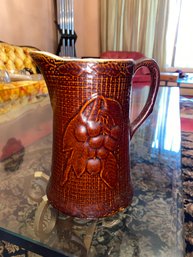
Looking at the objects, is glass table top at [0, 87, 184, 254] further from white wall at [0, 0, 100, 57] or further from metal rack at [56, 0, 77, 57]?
metal rack at [56, 0, 77, 57]

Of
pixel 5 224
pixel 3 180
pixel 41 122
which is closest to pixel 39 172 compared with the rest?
pixel 3 180

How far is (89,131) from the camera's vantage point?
0.31 m

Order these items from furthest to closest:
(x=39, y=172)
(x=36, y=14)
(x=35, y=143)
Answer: (x=36, y=14)
(x=35, y=143)
(x=39, y=172)

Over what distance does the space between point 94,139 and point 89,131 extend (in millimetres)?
14

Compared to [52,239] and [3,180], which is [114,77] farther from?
[3,180]

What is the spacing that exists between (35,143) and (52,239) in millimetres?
434

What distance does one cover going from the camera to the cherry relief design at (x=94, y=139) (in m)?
0.30

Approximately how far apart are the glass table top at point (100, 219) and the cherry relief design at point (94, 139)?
3.3 inches

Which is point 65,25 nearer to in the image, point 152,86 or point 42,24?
point 42,24

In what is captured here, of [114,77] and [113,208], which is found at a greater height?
[114,77]

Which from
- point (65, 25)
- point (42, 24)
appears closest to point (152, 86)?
point (42, 24)

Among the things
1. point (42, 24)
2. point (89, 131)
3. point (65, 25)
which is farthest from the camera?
point (65, 25)

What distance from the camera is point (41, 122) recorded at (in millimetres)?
924

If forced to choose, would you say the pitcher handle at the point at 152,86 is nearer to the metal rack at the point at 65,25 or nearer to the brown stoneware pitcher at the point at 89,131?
the brown stoneware pitcher at the point at 89,131
